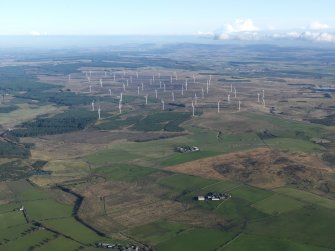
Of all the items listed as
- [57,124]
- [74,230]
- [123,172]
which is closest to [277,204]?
[74,230]

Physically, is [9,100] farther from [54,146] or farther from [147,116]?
[54,146]

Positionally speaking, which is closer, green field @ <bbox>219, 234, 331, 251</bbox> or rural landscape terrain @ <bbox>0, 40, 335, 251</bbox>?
green field @ <bbox>219, 234, 331, 251</bbox>

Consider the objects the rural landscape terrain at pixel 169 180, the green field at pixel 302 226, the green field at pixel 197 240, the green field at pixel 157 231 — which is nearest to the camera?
the green field at pixel 197 240

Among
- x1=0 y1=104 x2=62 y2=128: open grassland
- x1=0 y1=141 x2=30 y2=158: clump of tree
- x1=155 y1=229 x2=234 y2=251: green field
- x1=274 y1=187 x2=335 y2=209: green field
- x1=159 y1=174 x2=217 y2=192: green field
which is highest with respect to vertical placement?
x1=274 y1=187 x2=335 y2=209: green field

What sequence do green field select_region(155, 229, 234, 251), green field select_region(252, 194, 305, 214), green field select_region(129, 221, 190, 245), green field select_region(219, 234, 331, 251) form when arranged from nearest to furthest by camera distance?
green field select_region(219, 234, 331, 251)
green field select_region(155, 229, 234, 251)
green field select_region(129, 221, 190, 245)
green field select_region(252, 194, 305, 214)

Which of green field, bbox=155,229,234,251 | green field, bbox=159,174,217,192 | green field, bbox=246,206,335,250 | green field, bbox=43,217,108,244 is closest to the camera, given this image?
green field, bbox=155,229,234,251

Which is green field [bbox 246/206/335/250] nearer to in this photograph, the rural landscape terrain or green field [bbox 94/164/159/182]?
the rural landscape terrain

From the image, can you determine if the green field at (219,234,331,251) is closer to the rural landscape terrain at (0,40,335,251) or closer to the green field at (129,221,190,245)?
the rural landscape terrain at (0,40,335,251)

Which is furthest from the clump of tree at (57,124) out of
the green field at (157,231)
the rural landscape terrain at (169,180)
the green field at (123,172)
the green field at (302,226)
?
the green field at (302,226)

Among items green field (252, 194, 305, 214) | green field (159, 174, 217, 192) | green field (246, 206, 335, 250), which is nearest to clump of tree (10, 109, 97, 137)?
green field (159, 174, 217, 192)

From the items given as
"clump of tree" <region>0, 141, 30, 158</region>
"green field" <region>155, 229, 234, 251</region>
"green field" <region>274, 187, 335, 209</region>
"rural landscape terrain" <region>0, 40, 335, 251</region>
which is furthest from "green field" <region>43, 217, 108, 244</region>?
"clump of tree" <region>0, 141, 30, 158</region>

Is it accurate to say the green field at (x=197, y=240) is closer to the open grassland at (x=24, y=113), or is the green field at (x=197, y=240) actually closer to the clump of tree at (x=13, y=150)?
the clump of tree at (x=13, y=150)

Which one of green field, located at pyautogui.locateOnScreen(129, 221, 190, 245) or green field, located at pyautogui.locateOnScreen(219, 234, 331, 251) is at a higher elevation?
green field, located at pyautogui.locateOnScreen(219, 234, 331, 251)

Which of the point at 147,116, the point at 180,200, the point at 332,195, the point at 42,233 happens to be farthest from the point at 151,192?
the point at 147,116
